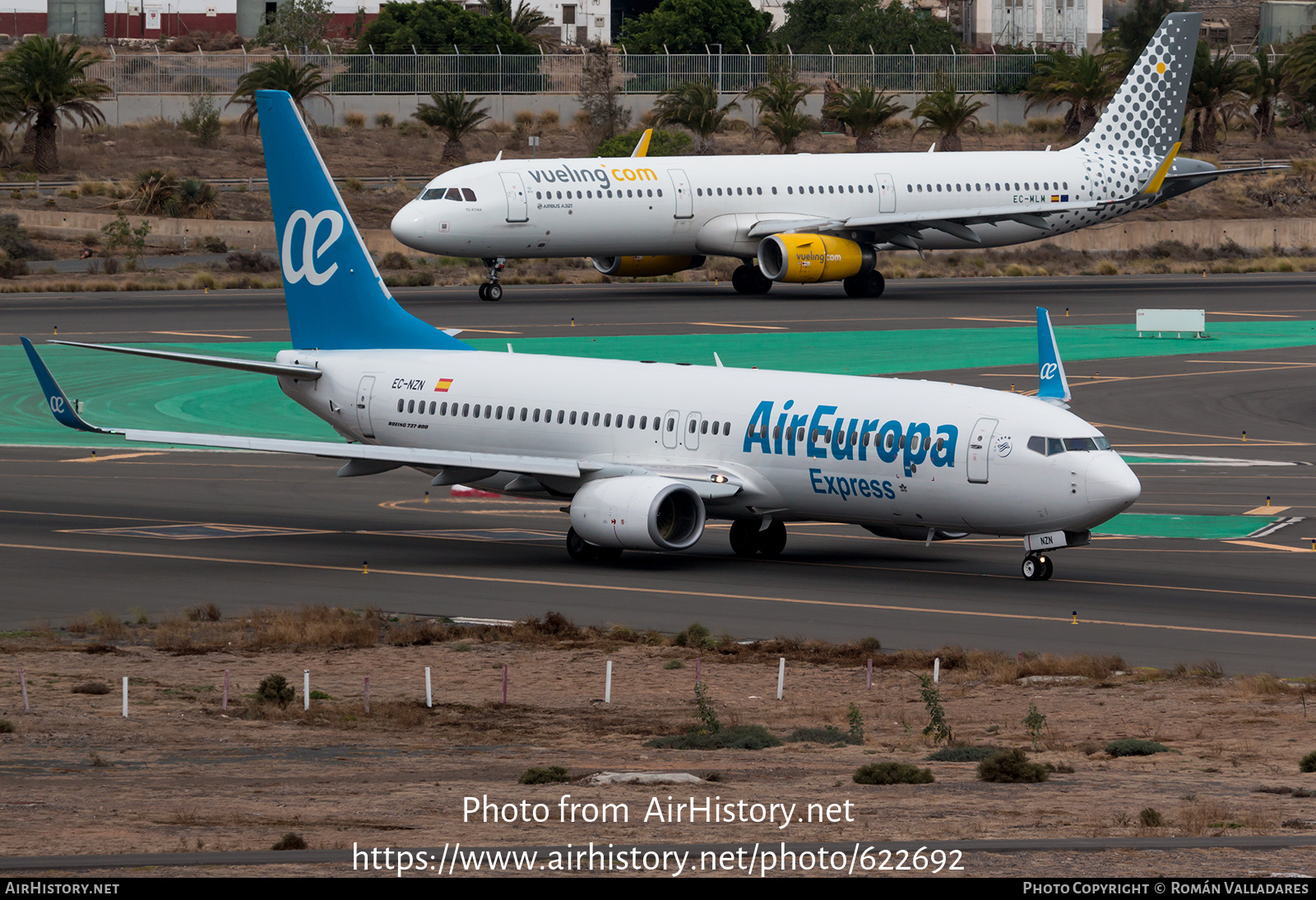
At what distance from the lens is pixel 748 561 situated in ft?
126

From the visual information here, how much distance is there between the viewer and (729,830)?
17531 millimetres

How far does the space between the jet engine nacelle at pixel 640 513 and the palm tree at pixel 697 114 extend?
304ft

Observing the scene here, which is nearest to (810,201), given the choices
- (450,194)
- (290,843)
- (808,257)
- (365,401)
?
(808,257)

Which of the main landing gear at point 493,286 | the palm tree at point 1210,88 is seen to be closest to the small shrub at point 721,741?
the main landing gear at point 493,286

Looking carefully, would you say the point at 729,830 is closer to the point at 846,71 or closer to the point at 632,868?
the point at 632,868

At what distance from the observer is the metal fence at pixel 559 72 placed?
14338cm

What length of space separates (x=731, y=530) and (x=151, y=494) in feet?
51.3

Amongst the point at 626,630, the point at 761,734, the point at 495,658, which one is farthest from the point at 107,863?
the point at 626,630

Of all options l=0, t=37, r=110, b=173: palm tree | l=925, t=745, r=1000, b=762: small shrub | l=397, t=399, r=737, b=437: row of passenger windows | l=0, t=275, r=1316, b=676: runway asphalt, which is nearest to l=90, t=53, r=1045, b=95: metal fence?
l=0, t=37, r=110, b=173: palm tree

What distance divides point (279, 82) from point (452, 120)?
36.2ft

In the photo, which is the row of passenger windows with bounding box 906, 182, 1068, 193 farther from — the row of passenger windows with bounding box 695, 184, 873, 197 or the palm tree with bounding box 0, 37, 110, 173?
the palm tree with bounding box 0, 37, 110, 173

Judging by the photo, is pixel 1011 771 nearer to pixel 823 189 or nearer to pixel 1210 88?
pixel 823 189

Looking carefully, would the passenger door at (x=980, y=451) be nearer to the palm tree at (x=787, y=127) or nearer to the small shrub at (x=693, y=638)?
the small shrub at (x=693, y=638)

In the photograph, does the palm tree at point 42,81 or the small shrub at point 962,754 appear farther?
the palm tree at point 42,81
